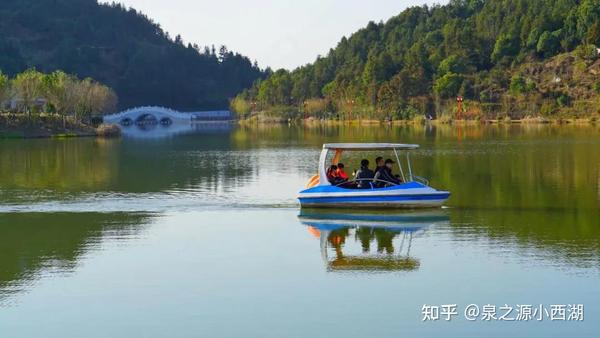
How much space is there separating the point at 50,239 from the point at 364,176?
9.52 meters

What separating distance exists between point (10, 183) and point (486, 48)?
13667 centimetres

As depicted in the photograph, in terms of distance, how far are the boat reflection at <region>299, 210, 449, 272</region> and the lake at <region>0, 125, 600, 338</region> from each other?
2.7 inches

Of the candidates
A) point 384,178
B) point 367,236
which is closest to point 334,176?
point 384,178

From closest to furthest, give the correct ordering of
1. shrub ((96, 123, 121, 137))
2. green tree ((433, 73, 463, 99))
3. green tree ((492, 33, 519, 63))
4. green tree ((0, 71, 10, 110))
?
green tree ((0, 71, 10, 110)) → shrub ((96, 123, 121, 137)) → green tree ((433, 73, 463, 99)) → green tree ((492, 33, 519, 63))

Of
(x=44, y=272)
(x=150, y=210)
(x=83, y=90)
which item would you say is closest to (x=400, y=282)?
(x=44, y=272)

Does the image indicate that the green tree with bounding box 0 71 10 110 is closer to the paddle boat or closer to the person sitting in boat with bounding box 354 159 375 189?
the paddle boat

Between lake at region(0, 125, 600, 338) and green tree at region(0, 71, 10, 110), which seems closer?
lake at region(0, 125, 600, 338)

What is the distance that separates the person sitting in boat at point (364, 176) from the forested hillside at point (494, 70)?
333 ft

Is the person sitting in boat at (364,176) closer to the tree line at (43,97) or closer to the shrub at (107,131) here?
the tree line at (43,97)

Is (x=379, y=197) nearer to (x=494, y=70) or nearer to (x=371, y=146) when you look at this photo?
(x=371, y=146)

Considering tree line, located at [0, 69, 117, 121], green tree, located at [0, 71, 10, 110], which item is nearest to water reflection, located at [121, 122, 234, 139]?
tree line, located at [0, 69, 117, 121]

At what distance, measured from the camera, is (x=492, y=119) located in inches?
5167

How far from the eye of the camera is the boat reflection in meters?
19.3

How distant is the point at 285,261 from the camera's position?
19.7 metres
